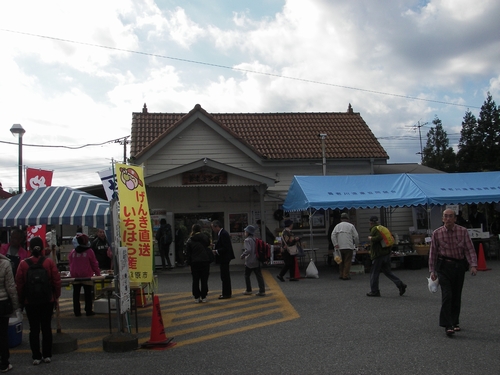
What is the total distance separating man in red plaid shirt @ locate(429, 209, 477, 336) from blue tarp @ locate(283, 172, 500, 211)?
25.2ft

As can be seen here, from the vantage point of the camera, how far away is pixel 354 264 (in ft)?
50.4

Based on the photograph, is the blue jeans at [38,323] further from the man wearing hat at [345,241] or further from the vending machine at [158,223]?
the vending machine at [158,223]

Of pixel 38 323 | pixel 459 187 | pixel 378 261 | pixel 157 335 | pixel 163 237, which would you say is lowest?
pixel 157 335

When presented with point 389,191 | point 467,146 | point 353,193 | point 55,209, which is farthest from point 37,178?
point 467,146

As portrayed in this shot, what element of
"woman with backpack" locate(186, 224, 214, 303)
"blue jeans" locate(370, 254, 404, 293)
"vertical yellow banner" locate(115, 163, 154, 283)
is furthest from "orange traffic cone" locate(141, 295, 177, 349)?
"blue jeans" locate(370, 254, 404, 293)

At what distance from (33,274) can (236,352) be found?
9.23ft

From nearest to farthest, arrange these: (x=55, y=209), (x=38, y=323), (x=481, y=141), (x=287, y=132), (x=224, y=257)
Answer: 1. (x=38, y=323)
2. (x=55, y=209)
3. (x=224, y=257)
4. (x=287, y=132)
5. (x=481, y=141)

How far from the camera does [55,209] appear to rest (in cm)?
874

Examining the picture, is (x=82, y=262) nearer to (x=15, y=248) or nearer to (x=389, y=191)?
(x=15, y=248)

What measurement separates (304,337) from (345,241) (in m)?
6.50

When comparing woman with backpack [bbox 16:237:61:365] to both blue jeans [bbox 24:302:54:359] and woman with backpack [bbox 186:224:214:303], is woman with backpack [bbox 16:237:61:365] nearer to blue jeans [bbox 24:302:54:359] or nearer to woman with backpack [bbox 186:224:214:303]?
blue jeans [bbox 24:302:54:359]

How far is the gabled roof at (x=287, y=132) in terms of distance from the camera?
64.7 feet

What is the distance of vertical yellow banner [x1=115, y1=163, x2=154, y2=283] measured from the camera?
289 inches

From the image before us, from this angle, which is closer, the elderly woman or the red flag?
the elderly woman
